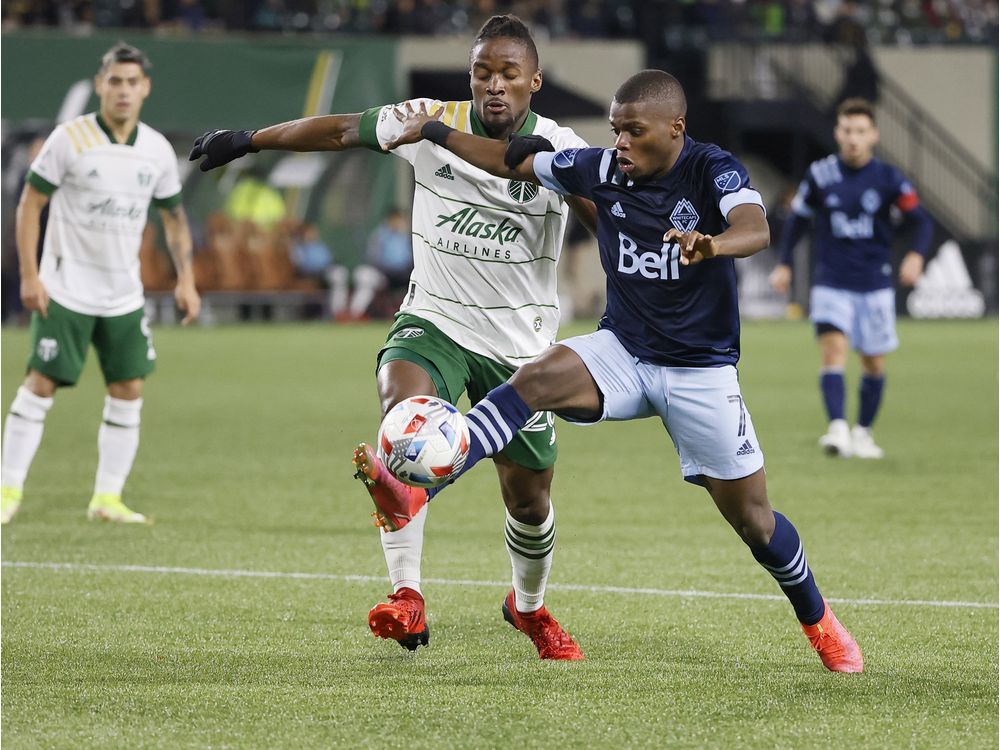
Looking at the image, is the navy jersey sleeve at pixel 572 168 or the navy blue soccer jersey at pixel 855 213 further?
the navy blue soccer jersey at pixel 855 213

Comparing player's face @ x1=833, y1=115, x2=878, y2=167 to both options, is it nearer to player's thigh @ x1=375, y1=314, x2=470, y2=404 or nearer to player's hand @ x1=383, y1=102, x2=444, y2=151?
player's hand @ x1=383, y1=102, x2=444, y2=151

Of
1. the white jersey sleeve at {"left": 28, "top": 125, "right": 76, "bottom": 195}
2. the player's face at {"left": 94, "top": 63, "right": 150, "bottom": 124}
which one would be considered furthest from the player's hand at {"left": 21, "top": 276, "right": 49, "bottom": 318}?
the player's face at {"left": 94, "top": 63, "right": 150, "bottom": 124}

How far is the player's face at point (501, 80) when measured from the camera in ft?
18.5

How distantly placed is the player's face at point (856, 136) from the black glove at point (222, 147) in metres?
6.72

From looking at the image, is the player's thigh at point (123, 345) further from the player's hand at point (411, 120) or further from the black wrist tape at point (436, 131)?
the black wrist tape at point (436, 131)

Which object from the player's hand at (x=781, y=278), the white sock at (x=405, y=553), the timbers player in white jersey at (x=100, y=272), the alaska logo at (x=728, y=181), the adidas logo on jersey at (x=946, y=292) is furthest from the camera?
the adidas logo on jersey at (x=946, y=292)

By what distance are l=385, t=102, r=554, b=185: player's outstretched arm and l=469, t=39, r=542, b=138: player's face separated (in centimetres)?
17

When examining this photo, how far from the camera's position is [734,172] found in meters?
5.07

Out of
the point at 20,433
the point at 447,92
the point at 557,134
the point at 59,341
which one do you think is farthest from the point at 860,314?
the point at 447,92

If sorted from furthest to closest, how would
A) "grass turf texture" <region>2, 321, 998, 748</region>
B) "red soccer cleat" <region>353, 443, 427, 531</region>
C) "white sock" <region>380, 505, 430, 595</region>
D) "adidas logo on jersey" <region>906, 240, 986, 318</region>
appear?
"adidas logo on jersey" <region>906, 240, 986, 318</region> → "white sock" <region>380, 505, 430, 595</region> → "red soccer cleat" <region>353, 443, 427, 531</region> → "grass turf texture" <region>2, 321, 998, 748</region>

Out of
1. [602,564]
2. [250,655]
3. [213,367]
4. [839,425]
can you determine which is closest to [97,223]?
[602,564]

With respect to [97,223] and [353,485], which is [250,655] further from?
[353,485]

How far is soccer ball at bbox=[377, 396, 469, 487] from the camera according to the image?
4.77 meters

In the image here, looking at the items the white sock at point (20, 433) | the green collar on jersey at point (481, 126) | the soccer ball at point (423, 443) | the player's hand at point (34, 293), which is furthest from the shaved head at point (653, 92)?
the white sock at point (20, 433)
